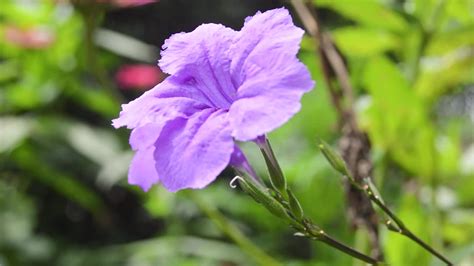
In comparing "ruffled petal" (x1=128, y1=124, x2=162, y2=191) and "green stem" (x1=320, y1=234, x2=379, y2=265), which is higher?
"ruffled petal" (x1=128, y1=124, x2=162, y2=191)

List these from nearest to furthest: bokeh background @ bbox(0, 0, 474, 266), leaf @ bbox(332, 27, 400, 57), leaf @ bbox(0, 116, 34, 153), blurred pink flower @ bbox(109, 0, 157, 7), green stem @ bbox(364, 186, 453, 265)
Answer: green stem @ bbox(364, 186, 453, 265)
bokeh background @ bbox(0, 0, 474, 266)
leaf @ bbox(332, 27, 400, 57)
blurred pink flower @ bbox(109, 0, 157, 7)
leaf @ bbox(0, 116, 34, 153)

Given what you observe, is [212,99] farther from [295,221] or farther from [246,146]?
[246,146]

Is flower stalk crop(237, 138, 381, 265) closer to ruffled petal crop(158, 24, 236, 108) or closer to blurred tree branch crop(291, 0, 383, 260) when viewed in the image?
ruffled petal crop(158, 24, 236, 108)

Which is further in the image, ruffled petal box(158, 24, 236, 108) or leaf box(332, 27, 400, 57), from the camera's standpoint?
leaf box(332, 27, 400, 57)

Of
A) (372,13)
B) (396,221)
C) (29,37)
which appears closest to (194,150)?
(396,221)

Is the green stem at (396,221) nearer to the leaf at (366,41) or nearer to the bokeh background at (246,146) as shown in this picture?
the bokeh background at (246,146)

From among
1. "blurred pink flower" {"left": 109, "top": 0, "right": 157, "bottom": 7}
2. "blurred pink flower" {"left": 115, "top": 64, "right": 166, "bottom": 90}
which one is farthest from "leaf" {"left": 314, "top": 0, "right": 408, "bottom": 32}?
"blurred pink flower" {"left": 115, "top": 64, "right": 166, "bottom": 90}
